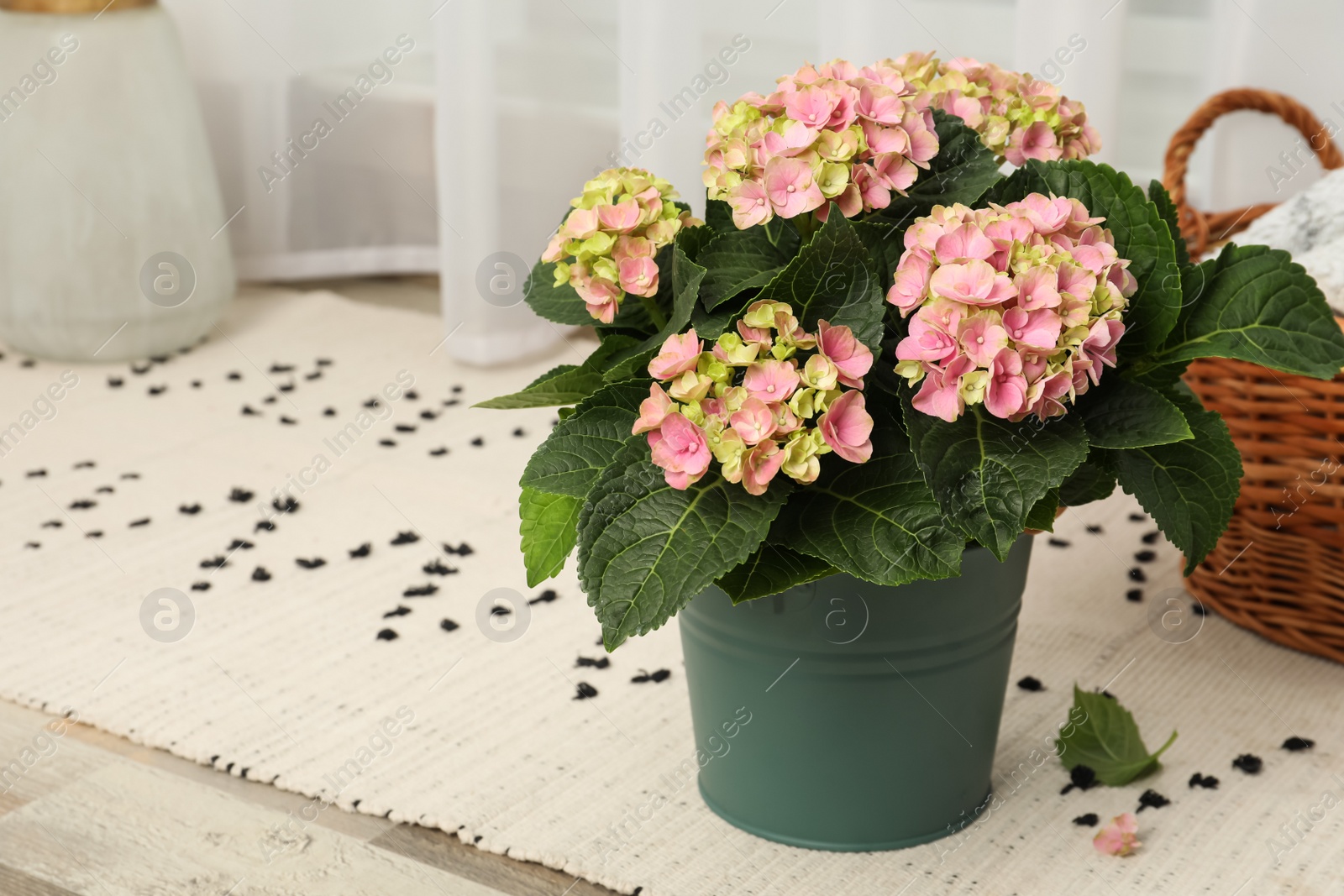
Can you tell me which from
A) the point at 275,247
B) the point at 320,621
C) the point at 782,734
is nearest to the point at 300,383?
the point at 275,247

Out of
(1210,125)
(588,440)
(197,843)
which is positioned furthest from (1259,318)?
(197,843)

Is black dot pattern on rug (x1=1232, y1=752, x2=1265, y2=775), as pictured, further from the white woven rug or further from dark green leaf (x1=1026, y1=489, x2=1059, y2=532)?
dark green leaf (x1=1026, y1=489, x2=1059, y2=532)

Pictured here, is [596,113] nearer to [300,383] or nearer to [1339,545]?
[300,383]

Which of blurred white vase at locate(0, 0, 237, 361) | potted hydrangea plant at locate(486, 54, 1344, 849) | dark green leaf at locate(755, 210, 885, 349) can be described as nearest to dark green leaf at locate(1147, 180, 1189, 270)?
potted hydrangea plant at locate(486, 54, 1344, 849)

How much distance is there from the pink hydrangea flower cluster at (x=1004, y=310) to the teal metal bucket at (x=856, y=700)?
0.16 metres

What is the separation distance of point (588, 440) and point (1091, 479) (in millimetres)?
343

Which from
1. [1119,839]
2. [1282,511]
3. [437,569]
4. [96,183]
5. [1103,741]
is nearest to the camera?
[1119,839]

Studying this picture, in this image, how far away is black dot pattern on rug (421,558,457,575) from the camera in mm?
1496

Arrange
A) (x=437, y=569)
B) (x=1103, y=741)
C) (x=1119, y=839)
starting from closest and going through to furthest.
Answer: (x=1119, y=839) → (x=1103, y=741) → (x=437, y=569)

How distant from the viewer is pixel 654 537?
2.74 feet

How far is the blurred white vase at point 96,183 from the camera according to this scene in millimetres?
2156

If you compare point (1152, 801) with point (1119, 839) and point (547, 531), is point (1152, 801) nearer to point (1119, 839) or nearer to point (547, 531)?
point (1119, 839)

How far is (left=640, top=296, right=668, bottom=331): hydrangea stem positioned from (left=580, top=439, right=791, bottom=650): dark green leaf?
0.33 ft

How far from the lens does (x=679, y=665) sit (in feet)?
4.29
